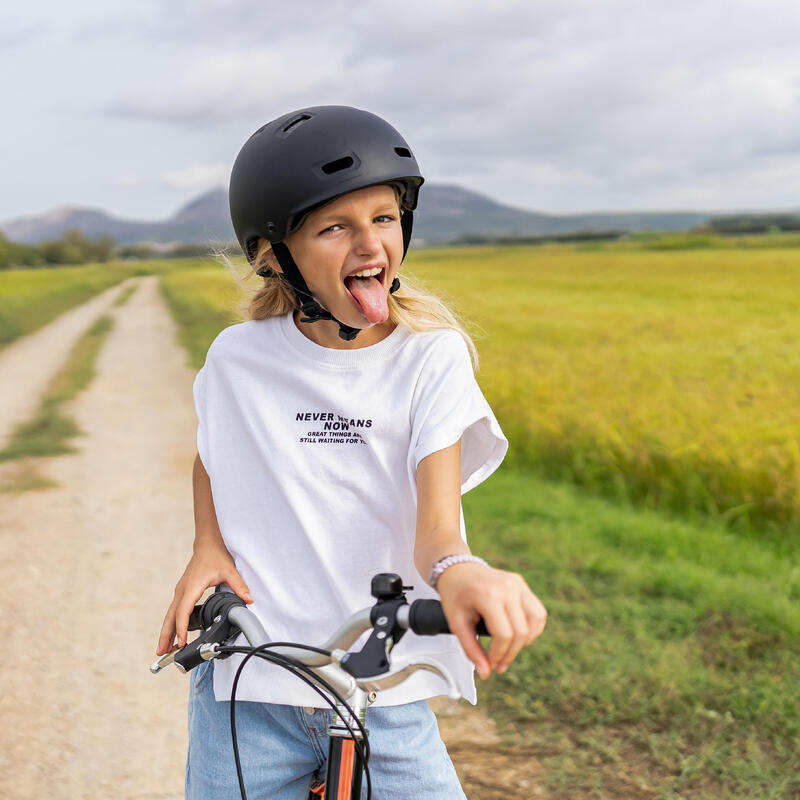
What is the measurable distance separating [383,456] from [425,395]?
0.14m

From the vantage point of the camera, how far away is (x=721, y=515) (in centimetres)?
577

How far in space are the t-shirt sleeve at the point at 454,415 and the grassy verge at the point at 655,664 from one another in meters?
1.83

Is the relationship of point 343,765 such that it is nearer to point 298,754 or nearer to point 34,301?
point 298,754

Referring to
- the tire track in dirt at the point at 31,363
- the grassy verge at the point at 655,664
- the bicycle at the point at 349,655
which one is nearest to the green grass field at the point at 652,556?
the grassy verge at the point at 655,664

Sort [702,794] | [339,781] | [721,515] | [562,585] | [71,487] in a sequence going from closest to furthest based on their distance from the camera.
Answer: [339,781] → [702,794] → [562,585] → [721,515] → [71,487]

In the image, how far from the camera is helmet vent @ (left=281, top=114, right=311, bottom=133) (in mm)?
1914

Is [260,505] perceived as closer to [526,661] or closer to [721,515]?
[526,661]

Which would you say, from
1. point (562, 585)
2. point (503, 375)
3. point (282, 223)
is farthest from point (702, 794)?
point (503, 375)

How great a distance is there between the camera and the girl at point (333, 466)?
67.1 inches

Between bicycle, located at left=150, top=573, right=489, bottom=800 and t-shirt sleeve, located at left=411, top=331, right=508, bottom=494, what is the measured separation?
34 cm

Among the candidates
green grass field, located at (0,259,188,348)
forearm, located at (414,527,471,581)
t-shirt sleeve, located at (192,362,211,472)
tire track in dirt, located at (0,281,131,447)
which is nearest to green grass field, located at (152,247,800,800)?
t-shirt sleeve, located at (192,362,211,472)

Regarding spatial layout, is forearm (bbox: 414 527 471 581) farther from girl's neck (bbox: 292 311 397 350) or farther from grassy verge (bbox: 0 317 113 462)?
grassy verge (bbox: 0 317 113 462)

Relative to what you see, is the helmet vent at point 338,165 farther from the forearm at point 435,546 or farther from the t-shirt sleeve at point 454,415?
the forearm at point 435,546

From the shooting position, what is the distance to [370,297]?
1.71 metres
